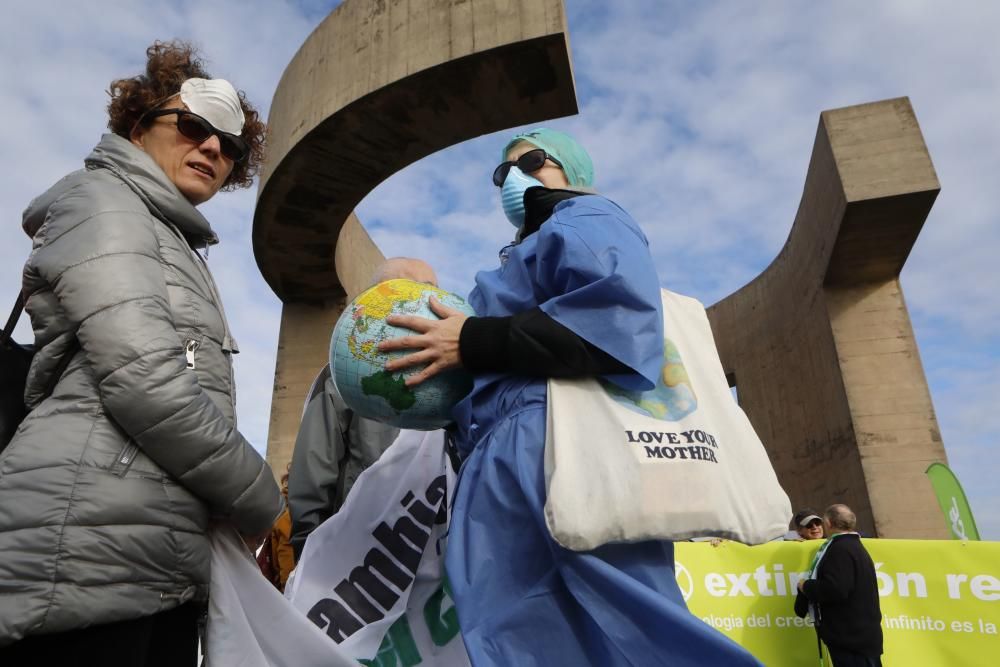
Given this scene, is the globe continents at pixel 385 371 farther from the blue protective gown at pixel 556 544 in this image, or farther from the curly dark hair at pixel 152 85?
the curly dark hair at pixel 152 85

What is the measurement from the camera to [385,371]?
1.60 metres

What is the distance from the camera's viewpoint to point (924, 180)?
8773 mm

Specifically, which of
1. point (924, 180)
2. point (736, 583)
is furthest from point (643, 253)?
point (924, 180)

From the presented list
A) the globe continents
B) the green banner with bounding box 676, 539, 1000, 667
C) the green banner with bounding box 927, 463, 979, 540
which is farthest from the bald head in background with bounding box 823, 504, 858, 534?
the globe continents

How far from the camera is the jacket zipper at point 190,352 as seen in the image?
1580 millimetres

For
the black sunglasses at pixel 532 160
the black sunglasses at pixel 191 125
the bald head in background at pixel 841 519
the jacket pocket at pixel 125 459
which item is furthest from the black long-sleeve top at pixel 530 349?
the bald head in background at pixel 841 519

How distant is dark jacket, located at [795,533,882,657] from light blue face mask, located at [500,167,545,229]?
429cm

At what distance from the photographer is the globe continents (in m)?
1.60

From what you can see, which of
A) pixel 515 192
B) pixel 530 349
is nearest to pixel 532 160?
pixel 515 192

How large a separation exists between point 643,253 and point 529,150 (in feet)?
2.08

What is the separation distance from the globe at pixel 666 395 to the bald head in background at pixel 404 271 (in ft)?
2.30

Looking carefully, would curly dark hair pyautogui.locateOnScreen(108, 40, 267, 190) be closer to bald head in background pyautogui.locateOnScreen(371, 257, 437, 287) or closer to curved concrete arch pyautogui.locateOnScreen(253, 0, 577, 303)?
bald head in background pyautogui.locateOnScreen(371, 257, 437, 287)

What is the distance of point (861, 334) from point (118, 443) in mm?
11081

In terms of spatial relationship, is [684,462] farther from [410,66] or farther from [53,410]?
[410,66]
